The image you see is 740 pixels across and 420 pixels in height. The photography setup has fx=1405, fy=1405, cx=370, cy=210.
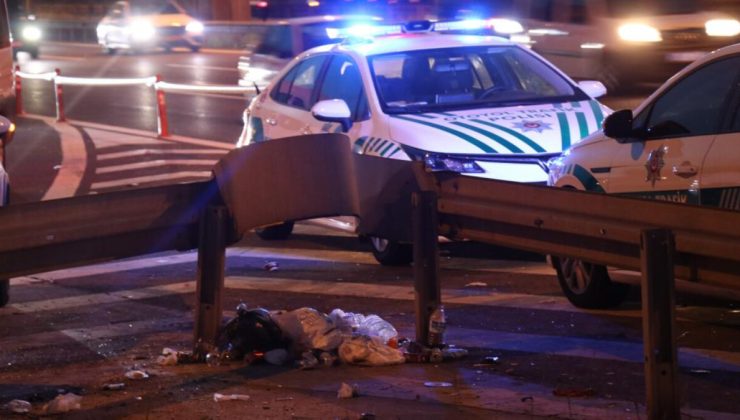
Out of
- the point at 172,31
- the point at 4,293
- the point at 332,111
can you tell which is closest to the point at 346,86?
the point at 332,111

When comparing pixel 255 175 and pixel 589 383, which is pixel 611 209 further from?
pixel 255 175

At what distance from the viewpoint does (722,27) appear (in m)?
16.7

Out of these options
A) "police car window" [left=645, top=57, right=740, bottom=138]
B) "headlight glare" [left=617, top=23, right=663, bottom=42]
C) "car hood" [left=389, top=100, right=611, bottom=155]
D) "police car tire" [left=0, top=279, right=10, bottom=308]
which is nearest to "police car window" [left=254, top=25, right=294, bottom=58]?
"headlight glare" [left=617, top=23, right=663, bottom=42]

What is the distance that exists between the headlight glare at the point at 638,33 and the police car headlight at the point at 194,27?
26240mm

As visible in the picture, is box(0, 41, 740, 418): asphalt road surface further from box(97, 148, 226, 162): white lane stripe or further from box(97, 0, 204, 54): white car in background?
box(97, 0, 204, 54): white car in background

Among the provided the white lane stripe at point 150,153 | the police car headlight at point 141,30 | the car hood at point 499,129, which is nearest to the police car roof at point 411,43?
the car hood at point 499,129

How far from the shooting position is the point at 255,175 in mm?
7523

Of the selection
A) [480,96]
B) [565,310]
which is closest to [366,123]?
[480,96]

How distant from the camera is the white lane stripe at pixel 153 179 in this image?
16562 mm

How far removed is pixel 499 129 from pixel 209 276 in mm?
3835

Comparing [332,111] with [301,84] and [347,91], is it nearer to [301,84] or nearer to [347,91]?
[347,91]

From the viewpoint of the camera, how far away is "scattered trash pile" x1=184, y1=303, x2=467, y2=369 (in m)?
7.45

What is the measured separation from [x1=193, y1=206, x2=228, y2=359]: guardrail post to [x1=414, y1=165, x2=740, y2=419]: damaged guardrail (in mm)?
1036

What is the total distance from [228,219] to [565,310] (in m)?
2.47
